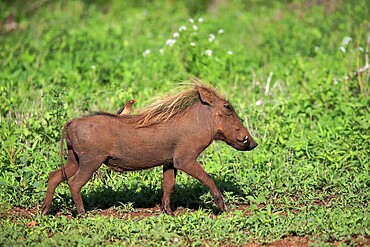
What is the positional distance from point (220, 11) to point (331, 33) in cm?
389

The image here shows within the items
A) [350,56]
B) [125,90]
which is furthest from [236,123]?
[350,56]

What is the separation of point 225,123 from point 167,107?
1.80 ft

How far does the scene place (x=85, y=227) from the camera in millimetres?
6281

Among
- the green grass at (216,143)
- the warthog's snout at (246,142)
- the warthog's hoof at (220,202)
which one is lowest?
the green grass at (216,143)

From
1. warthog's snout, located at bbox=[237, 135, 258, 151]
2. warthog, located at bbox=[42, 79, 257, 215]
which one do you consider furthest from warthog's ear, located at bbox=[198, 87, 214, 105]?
warthog's snout, located at bbox=[237, 135, 258, 151]

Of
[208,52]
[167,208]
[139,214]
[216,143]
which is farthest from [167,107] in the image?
[208,52]

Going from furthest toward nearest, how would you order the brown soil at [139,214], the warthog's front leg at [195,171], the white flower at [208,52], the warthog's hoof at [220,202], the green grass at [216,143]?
the white flower at [208,52] < the warthog's hoof at [220,202] < the warthog's front leg at [195,171] < the green grass at [216,143] < the brown soil at [139,214]

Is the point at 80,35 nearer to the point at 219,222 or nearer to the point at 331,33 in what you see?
the point at 331,33

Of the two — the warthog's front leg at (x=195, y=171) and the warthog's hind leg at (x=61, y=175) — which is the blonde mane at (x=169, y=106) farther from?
the warthog's hind leg at (x=61, y=175)

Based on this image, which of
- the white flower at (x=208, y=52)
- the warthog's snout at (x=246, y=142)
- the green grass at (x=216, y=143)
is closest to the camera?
the green grass at (x=216, y=143)

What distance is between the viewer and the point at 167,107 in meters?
6.59

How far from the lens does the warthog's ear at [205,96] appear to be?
6.58 m

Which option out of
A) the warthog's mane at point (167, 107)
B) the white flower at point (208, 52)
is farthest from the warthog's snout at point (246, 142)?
the white flower at point (208, 52)

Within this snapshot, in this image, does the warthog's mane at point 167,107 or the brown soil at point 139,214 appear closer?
the brown soil at point 139,214
